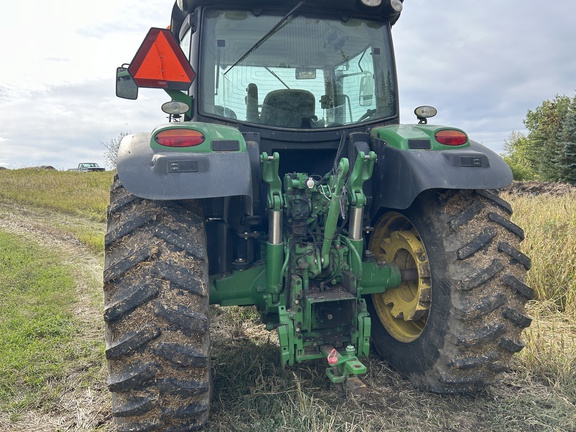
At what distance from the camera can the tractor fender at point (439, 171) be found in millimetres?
2350

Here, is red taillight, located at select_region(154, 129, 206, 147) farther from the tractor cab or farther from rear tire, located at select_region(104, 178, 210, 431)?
the tractor cab

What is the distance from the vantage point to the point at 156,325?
1.97m

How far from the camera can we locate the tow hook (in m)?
2.22

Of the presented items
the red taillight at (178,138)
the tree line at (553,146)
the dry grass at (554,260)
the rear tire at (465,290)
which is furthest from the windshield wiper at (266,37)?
the tree line at (553,146)

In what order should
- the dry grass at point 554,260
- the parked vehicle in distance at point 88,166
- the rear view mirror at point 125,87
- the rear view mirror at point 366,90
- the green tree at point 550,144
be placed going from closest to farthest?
the rear view mirror at point 125,87 < the rear view mirror at point 366,90 < the dry grass at point 554,260 < the green tree at point 550,144 < the parked vehicle in distance at point 88,166

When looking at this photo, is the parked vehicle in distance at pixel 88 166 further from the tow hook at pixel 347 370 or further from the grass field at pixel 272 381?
the tow hook at pixel 347 370

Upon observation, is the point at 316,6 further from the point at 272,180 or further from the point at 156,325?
the point at 156,325

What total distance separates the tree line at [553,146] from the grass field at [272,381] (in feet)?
60.2

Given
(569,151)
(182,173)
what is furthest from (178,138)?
(569,151)

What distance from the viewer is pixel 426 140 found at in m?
2.54

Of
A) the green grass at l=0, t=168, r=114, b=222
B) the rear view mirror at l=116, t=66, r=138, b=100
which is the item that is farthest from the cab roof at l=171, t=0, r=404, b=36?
the green grass at l=0, t=168, r=114, b=222

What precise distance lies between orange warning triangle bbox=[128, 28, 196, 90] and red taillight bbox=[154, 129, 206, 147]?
361 millimetres

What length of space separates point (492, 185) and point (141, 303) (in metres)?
1.85

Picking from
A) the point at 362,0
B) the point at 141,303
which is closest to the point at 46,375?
the point at 141,303
